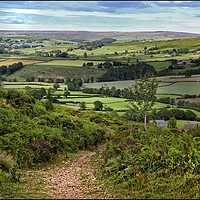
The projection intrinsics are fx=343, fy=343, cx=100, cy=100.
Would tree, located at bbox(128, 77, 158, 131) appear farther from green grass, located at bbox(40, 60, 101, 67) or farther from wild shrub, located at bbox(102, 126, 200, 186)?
Result: green grass, located at bbox(40, 60, 101, 67)

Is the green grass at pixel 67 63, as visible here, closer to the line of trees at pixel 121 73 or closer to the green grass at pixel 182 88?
the line of trees at pixel 121 73

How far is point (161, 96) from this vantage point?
69.8 meters

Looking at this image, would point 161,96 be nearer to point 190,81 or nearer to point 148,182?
point 190,81

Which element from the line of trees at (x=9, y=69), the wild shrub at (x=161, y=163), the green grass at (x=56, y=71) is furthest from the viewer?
the green grass at (x=56, y=71)

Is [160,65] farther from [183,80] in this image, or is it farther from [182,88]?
[182,88]

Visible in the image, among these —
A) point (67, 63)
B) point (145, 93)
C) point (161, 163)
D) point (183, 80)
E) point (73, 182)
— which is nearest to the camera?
point (161, 163)

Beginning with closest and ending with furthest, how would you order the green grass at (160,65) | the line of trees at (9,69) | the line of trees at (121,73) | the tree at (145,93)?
the tree at (145,93) < the line of trees at (121,73) < the green grass at (160,65) < the line of trees at (9,69)

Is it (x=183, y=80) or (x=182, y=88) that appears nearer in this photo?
(x=182, y=88)

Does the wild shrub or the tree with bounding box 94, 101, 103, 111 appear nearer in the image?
the wild shrub

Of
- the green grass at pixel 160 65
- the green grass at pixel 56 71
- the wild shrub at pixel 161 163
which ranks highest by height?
the wild shrub at pixel 161 163

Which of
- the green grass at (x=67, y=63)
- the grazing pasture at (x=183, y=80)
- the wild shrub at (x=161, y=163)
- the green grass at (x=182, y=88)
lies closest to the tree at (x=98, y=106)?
the green grass at (x=182, y=88)

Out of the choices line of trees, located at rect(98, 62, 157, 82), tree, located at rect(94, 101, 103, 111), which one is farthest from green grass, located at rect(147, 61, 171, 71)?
tree, located at rect(94, 101, 103, 111)

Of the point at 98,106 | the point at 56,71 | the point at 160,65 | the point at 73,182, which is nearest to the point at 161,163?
the point at 73,182

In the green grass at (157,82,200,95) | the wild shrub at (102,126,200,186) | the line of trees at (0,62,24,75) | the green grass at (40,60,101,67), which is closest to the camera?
the wild shrub at (102,126,200,186)
